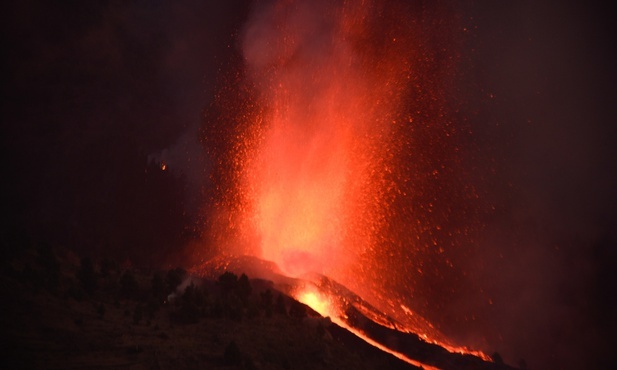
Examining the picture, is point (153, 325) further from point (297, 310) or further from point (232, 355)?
point (297, 310)

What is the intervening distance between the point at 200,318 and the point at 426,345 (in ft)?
47.1

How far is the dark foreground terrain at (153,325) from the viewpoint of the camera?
17.6 metres

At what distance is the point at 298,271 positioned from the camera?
40.7 m

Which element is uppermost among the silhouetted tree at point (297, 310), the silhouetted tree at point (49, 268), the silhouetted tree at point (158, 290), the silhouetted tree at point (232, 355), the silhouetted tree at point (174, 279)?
the silhouetted tree at point (297, 310)

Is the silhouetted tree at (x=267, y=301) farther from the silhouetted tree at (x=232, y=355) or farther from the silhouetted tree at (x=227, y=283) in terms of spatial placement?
the silhouetted tree at (x=232, y=355)

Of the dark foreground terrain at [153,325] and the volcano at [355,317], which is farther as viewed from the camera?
the volcano at [355,317]

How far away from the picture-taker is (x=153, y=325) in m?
21.8

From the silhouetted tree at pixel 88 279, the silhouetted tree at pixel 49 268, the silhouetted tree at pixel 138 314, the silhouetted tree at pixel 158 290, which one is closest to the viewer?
the silhouetted tree at pixel 138 314

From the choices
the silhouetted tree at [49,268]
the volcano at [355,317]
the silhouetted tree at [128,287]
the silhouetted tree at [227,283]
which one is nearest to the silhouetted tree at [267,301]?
the silhouetted tree at [227,283]

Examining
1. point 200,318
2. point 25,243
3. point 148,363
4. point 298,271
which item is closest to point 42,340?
point 148,363

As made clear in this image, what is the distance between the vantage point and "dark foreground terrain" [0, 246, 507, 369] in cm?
1759

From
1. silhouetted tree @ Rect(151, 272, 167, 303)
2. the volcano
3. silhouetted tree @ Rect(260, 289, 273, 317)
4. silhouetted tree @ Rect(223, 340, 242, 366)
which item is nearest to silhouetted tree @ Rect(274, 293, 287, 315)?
silhouetted tree @ Rect(260, 289, 273, 317)

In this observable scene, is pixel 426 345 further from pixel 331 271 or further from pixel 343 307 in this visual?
pixel 331 271

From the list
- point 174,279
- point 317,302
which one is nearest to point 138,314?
point 174,279
